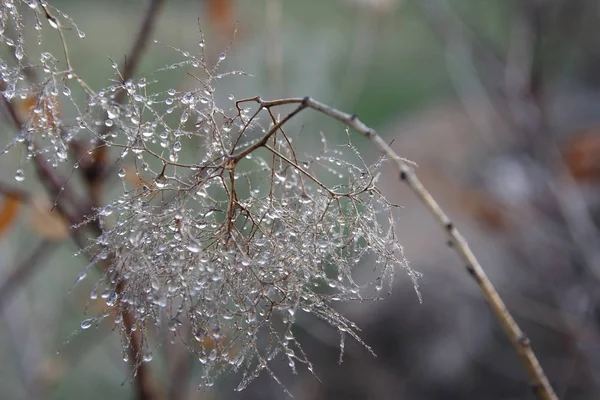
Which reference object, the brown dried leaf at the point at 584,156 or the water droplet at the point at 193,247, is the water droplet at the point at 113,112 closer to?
the water droplet at the point at 193,247

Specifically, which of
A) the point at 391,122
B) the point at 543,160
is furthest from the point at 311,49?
the point at 543,160

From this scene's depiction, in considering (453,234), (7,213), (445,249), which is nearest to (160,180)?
(453,234)

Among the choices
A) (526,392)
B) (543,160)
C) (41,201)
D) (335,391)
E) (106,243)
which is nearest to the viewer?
(106,243)

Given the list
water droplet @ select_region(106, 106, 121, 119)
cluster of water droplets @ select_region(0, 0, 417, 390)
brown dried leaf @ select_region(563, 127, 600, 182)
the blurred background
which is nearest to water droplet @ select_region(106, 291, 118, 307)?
cluster of water droplets @ select_region(0, 0, 417, 390)

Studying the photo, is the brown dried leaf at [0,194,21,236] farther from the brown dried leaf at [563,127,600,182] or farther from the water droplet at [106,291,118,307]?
the brown dried leaf at [563,127,600,182]

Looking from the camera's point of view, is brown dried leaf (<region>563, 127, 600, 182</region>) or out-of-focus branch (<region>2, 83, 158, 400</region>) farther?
brown dried leaf (<region>563, 127, 600, 182</region>)

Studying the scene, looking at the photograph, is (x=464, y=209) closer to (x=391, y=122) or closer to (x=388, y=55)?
(x=391, y=122)

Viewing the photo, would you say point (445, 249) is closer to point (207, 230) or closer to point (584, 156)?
point (584, 156)
